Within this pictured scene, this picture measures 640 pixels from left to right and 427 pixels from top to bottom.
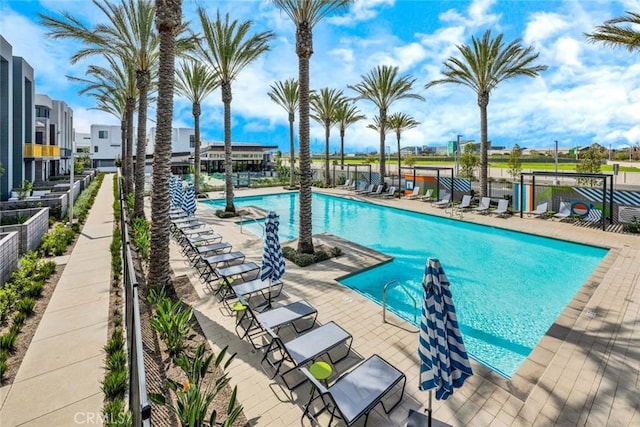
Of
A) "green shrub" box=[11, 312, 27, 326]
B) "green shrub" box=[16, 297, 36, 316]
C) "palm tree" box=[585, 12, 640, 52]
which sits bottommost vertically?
"green shrub" box=[11, 312, 27, 326]

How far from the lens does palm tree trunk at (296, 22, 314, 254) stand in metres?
11.6

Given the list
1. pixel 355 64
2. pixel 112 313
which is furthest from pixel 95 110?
pixel 112 313

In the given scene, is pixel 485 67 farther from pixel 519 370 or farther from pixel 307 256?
pixel 519 370

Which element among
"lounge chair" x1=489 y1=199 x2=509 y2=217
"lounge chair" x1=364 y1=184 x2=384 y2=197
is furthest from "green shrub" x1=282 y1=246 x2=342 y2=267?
"lounge chair" x1=364 y1=184 x2=384 y2=197

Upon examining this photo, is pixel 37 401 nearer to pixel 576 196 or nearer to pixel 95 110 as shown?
pixel 576 196

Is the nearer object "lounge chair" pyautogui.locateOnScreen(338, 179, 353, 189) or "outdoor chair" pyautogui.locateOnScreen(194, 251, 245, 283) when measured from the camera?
"outdoor chair" pyautogui.locateOnScreen(194, 251, 245, 283)

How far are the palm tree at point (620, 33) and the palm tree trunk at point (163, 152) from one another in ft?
45.7

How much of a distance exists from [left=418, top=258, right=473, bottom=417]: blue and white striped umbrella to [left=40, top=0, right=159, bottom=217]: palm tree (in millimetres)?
16727

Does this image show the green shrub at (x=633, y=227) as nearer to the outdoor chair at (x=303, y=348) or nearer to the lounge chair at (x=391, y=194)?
the lounge chair at (x=391, y=194)

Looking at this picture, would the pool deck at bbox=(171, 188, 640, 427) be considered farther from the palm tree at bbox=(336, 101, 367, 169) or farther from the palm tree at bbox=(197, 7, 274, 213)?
the palm tree at bbox=(336, 101, 367, 169)

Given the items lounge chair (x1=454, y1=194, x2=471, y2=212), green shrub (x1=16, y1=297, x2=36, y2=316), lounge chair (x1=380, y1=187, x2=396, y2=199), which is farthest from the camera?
lounge chair (x1=380, y1=187, x2=396, y2=199)

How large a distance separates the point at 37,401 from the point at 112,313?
Answer: 2832mm

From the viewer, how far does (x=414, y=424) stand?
4066 millimetres

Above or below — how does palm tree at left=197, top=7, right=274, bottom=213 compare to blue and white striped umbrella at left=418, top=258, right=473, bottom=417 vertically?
above
